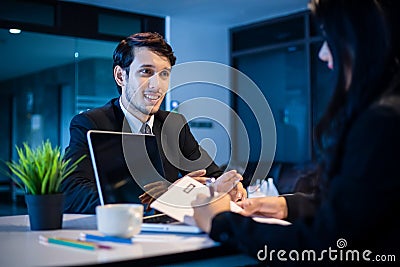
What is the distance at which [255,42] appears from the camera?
6.76 meters

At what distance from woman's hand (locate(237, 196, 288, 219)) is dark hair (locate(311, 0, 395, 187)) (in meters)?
0.34

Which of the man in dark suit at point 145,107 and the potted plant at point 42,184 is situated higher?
the man in dark suit at point 145,107

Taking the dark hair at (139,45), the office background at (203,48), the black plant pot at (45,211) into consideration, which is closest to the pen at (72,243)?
the black plant pot at (45,211)

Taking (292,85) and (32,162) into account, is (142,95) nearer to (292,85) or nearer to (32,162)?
(32,162)

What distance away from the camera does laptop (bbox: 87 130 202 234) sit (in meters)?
1.43

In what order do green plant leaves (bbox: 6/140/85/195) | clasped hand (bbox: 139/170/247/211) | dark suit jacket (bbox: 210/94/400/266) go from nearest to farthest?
dark suit jacket (bbox: 210/94/400/266) → green plant leaves (bbox: 6/140/85/195) → clasped hand (bbox: 139/170/247/211)

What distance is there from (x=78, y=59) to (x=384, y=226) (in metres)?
5.33

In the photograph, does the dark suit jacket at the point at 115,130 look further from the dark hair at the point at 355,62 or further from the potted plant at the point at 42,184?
the dark hair at the point at 355,62

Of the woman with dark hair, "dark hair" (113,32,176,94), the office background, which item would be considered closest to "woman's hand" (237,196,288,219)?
the woman with dark hair

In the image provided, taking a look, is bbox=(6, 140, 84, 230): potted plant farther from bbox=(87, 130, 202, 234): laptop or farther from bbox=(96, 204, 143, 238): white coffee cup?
bbox=(96, 204, 143, 238): white coffee cup

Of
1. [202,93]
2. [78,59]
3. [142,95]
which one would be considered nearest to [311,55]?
[202,93]

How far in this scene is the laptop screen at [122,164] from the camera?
1.43m

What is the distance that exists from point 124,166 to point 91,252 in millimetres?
448

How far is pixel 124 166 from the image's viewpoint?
4.95ft
